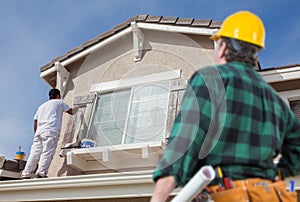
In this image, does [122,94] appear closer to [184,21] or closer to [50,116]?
[50,116]

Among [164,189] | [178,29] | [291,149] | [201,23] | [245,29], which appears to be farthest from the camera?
[178,29]

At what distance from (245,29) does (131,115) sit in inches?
182

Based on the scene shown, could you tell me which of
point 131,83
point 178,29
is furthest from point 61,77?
point 178,29

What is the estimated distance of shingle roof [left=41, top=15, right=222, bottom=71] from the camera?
Answer: 611 centimetres

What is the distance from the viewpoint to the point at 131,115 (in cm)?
627

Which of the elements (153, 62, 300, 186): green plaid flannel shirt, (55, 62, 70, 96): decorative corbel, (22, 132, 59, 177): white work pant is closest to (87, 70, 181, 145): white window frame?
(55, 62, 70, 96): decorative corbel

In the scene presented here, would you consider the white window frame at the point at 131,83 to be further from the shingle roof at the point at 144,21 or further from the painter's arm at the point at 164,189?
the painter's arm at the point at 164,189

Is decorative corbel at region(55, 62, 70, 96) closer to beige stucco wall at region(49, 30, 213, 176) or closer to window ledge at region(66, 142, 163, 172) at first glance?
beige stucco wall at region(49, 30, 213, 176)

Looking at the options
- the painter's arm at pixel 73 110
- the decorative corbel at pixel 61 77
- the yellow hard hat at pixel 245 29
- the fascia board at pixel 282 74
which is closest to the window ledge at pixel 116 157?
the painter's arm at pixel 73 110

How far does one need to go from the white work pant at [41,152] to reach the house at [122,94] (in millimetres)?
309

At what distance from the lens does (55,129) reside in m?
5.63

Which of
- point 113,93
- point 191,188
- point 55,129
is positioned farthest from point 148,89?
point 191,188

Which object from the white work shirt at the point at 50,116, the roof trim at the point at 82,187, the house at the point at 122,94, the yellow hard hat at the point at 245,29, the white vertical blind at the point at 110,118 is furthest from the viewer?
the white vertical blind at the point at 110,118

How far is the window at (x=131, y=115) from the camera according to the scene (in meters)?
5.99
